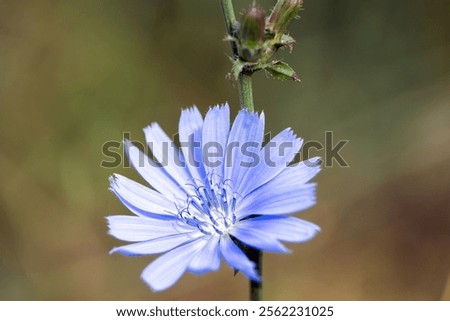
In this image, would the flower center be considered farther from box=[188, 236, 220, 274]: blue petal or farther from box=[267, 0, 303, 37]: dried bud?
box=[267, 0, 303, 37]: dried bud

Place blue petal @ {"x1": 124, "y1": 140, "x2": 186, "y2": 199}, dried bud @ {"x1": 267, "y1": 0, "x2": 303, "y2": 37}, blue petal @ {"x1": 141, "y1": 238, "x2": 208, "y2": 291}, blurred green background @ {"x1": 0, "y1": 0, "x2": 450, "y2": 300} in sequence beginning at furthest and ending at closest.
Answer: blurred green background @ {"x1": 0, "y1": 0, "x2": 450, "y2": 300}
blue petal @ {"x1": 124, "y1": 140, "x2": 186, "y2": 199}
dried bud @ {"x1": 267, "y1": 0, "x2": 303, "y2": 37}
blue petal @ {"x1": 141, "y1": 238, "x2": 208, "y2": 291}

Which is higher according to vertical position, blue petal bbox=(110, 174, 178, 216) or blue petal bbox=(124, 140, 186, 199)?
blue petal bbox=(124, 140, 186, 199)

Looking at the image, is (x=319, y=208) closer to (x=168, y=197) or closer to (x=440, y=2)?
(x=440, y=2)

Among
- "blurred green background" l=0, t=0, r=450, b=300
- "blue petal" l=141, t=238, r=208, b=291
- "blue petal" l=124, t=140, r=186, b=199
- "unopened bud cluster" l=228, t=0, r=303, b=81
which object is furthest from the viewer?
"blurred green background" l=0, t=0, r=450, b=300

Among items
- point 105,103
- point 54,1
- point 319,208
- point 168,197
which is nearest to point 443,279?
point 319,208

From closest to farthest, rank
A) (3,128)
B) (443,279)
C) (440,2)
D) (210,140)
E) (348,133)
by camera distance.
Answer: (210,140) < (443,279) < (440,2) < (3,128) < (348,133)

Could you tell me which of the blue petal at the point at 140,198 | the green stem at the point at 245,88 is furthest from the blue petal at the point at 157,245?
the green stem at the point at 245,88

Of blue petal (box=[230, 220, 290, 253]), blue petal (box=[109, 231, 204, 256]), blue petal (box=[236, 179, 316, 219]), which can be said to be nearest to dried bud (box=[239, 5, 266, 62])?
blue petal (box=[236, 179, 316, 219])
